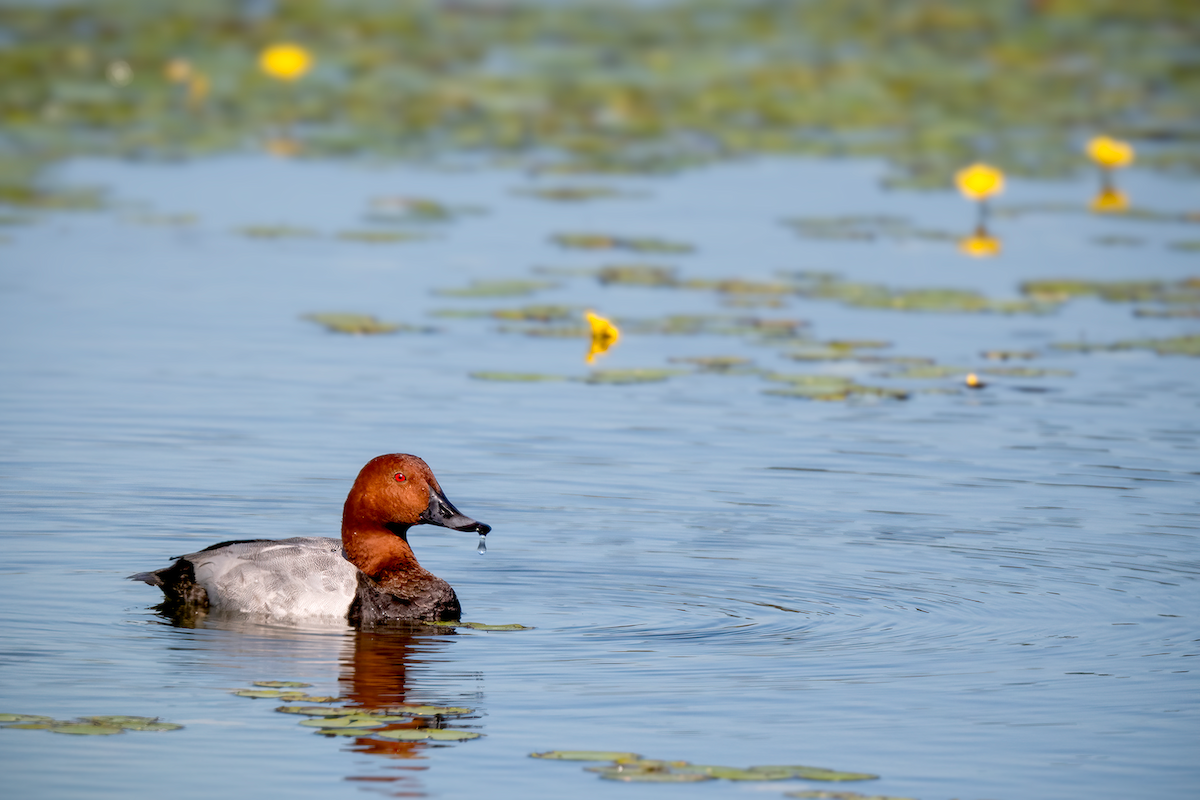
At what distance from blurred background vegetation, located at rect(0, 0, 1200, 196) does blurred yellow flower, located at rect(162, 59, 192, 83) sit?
72 mm

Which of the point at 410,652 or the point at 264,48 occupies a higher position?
the point at 264,48

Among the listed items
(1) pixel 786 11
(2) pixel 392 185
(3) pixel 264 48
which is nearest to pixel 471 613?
(2) pixel 392 185

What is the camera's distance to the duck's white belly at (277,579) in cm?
830

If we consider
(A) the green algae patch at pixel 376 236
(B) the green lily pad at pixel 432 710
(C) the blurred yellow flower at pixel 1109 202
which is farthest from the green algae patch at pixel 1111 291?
(B) the green lily pad at pixel 432 710

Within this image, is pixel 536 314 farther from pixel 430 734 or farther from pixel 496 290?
pixel 430 734

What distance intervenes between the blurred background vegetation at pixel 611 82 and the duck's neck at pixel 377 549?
1061 centimetres

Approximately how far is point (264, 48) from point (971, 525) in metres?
20.2

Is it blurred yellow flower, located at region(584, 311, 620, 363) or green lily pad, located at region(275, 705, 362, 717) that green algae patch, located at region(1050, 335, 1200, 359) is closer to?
blurred yellow flower, located at region(584, 311, 620, 363)

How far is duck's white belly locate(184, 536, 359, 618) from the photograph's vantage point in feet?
27.2

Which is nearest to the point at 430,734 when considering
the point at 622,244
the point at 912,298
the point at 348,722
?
the point at 348,722

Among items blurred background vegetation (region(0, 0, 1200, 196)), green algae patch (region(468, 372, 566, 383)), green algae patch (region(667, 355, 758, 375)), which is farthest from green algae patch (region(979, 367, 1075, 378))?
blurred background vegetation (region(0, 0, 1200, 196))

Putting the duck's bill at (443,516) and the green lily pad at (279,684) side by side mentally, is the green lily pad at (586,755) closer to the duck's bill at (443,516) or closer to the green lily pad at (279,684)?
the green lily pad at (279,684)

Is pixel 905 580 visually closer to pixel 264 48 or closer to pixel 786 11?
pixel 264 48

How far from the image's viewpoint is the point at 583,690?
7266 millimetres
